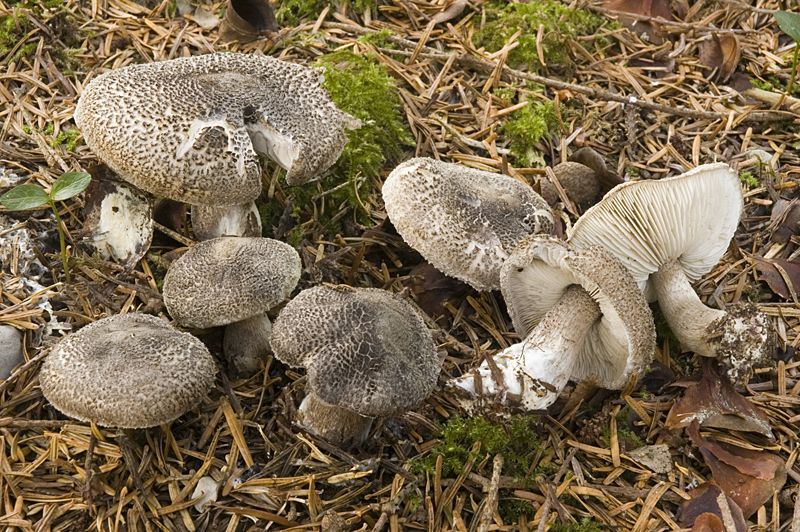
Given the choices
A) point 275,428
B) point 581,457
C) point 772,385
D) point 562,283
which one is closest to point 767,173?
point 772,385

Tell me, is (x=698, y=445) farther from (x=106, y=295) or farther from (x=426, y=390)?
(x=106, y=295)

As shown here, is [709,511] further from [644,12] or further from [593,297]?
[644,12]

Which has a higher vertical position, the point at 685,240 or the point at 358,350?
the point at 685,240

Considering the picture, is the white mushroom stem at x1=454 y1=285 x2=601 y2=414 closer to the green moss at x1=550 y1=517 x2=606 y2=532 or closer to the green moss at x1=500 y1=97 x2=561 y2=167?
the green moss at x1=550 y1=517 x2=606 y2=532

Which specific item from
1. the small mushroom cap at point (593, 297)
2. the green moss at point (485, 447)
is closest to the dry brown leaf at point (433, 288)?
the small mushroom cap at point (593, 297)

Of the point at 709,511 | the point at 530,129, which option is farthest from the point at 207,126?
the point at 709,511

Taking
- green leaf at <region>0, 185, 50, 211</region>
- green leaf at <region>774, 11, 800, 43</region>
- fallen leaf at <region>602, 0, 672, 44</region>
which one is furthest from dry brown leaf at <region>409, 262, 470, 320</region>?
fallen leaf at <region>602, 0, 672, 44</region>

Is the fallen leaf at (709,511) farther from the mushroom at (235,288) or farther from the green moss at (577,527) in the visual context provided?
the mushroom at (235,288)
